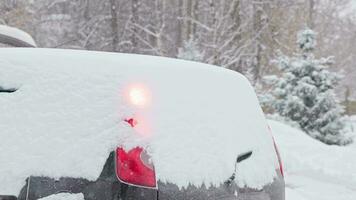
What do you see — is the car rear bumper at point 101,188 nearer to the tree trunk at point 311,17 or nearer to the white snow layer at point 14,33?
the white snow layer at point 14,33

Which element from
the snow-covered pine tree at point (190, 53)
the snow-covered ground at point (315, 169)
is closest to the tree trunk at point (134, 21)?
the snow-covered pine tree at point (190, 53)

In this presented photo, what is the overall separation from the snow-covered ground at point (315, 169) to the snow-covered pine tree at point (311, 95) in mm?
4357

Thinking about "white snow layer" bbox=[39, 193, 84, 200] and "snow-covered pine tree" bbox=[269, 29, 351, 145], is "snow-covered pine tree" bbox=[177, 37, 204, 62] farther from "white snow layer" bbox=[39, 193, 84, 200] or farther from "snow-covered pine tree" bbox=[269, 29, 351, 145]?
"white snow layer" bbox=[39, 193, 84, 200]

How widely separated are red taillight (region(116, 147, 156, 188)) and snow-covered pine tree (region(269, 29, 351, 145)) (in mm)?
14417

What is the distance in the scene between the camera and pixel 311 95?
16609 millimetres

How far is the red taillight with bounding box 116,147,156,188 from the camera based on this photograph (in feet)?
7.88

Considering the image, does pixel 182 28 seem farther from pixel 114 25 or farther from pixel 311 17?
pixel 311 17

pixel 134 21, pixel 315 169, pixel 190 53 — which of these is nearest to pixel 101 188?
pixel 315 169

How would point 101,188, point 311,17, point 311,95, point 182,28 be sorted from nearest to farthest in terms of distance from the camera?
point 101,188 → point 311,95 → point 182,28 → point 311,17

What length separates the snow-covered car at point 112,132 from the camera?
7.89 feet

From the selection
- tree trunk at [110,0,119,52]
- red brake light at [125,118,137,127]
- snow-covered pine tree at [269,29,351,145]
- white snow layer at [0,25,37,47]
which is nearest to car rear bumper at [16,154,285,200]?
red brake light at [125,118,137,127]

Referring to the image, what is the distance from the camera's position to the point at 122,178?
Result: 2398mm

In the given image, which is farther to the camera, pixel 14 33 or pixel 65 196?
pixel 14 33

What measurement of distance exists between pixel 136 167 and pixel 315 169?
7654 mm
